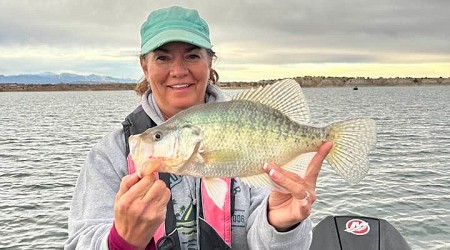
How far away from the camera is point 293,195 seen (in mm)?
3289

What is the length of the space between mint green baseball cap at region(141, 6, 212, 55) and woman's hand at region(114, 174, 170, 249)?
1.14 meters

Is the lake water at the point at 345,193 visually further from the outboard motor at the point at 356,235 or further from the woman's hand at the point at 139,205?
the woman's hand at the point at 139,205

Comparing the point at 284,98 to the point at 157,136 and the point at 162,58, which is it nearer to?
the point at 157,136

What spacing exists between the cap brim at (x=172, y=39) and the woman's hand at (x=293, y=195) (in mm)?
1157

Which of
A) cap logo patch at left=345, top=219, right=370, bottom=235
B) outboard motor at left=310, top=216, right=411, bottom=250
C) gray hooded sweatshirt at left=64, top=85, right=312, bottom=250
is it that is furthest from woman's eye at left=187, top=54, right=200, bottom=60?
cap logo patch at left=345, top=219, right=370, bottom=235

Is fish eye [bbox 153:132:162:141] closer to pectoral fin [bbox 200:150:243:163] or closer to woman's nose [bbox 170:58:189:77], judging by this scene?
pectoral fin [bbox 200:150:243:163]

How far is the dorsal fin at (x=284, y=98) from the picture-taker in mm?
3322

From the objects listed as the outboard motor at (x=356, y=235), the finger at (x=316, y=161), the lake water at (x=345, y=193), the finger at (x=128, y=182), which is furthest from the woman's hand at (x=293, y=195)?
the lake water at (x=345, y=193)

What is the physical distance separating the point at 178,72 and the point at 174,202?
1.07 m

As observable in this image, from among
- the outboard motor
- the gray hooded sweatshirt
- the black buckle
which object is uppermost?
the gray hooded sweatshirt

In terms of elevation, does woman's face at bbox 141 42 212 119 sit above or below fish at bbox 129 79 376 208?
above

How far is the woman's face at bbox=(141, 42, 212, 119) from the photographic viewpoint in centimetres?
389

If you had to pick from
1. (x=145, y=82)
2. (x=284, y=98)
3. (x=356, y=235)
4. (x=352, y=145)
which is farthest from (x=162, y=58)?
(x=356, y=235)

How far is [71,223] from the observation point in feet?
13.0
